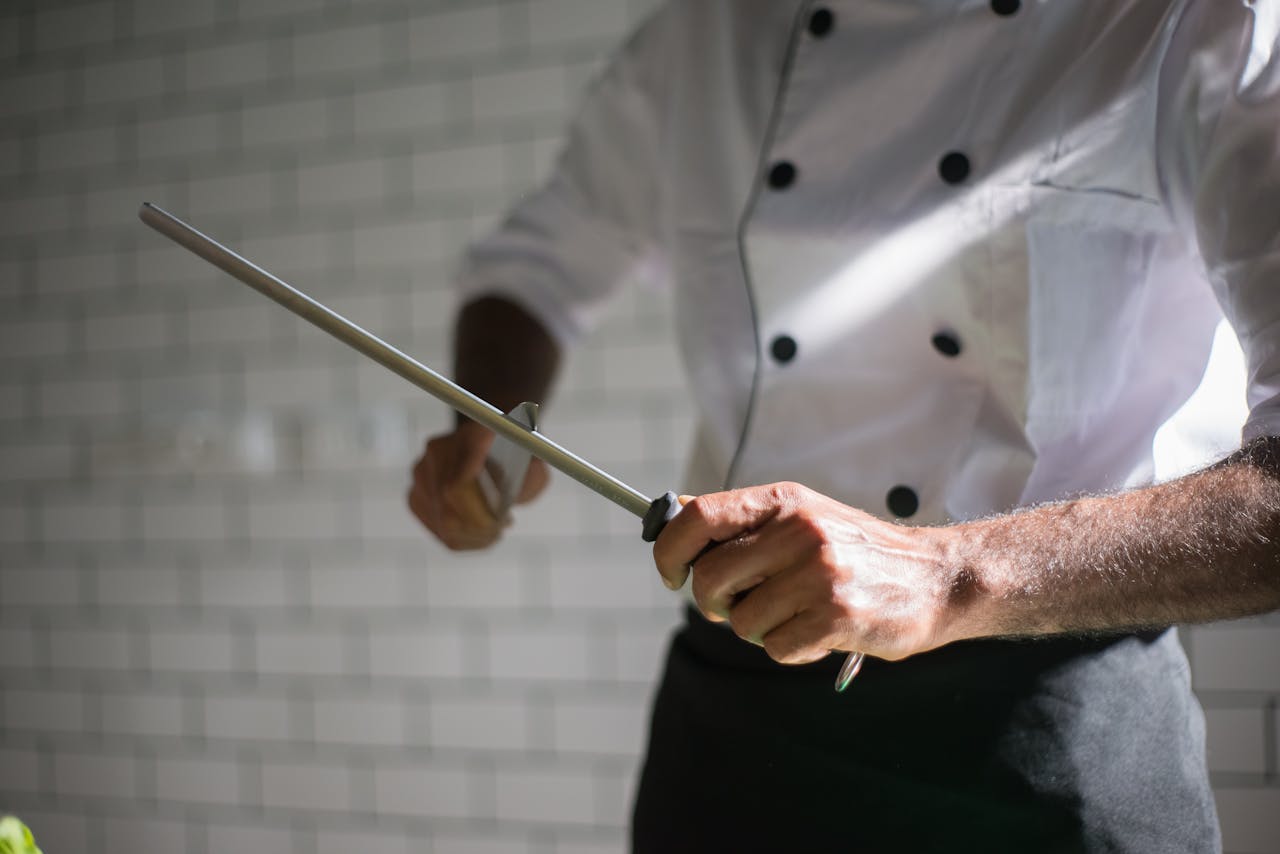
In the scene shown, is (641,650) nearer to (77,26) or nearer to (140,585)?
(140,585)

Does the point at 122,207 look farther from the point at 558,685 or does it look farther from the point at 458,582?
the point at 558,685

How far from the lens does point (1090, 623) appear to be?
0.50 metres

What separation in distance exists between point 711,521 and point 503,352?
0.42 meters

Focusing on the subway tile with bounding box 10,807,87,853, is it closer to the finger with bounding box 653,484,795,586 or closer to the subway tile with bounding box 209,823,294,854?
the subway tile with bounding box 209,823,294,854

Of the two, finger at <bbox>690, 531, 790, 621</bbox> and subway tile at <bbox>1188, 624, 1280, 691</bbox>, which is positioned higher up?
Answer: finger at <bbox>690, 531, 790, 621</bbox>

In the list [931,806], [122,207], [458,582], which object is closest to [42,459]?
[122,207]

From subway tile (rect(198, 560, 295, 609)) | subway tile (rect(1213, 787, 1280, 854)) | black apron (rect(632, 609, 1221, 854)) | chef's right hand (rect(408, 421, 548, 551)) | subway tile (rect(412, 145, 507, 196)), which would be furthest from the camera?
subway tile (rect(198, 560, 295, 609))

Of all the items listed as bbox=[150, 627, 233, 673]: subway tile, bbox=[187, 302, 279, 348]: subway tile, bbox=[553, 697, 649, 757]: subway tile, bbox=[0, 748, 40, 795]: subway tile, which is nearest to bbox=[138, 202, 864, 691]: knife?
bbox=[553, 697, 649, 757]: subway tile

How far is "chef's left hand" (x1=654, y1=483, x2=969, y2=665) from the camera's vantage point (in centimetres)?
46

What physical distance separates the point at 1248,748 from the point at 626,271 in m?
0.98

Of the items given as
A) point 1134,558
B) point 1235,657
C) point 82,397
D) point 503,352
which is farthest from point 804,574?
point 82,397

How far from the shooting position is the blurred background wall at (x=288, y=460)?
164 cm

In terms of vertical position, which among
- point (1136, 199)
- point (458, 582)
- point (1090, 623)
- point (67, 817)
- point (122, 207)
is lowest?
point (67, 817)

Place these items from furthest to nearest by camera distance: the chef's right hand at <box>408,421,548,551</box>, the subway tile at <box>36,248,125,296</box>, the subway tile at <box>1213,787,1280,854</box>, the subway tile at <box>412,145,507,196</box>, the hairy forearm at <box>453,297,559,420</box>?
the subway tile at <box>36,248,125,296</box>, the subway tile at <box>412,145,507,196</box>, the subway tile at <box>1213,787,1280,854</box>, the hairy forearm at <box>453,297,559,420</box>, the chef's right hand at <box>408,421,548,551</box>
